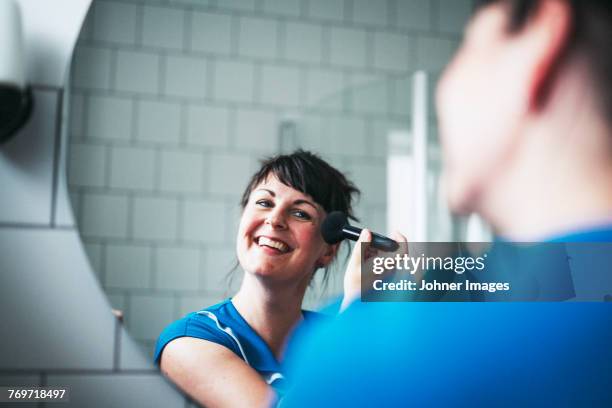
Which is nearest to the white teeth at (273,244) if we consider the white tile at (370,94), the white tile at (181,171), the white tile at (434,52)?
the white tile at (181,171)

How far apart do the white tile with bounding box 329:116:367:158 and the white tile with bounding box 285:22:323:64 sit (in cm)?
11

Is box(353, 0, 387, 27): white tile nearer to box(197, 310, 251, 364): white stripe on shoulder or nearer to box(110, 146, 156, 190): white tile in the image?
box(110, 146, 156, 190): white tile

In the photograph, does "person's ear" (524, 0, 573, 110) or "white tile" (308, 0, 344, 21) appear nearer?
"person's ear" (524, 0, 573, 110)

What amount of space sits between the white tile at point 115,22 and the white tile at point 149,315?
0.36 m

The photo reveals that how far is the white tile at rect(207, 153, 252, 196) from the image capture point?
97 cm

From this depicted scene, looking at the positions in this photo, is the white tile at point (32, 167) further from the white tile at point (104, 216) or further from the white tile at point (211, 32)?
the white tile at point (211, 32)

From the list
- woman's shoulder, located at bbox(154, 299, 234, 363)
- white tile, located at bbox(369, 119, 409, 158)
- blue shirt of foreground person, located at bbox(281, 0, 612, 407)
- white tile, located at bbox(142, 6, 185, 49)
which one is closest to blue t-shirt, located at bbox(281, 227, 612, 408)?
blue shirt of foreground person, located at bbox(281, 0, 612, 407)

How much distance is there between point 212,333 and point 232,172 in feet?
0.72

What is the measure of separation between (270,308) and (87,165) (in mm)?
319

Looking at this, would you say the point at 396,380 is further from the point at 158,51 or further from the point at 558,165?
the point at 158,51

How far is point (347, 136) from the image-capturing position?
3.18ft

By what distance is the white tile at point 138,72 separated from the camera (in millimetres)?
976

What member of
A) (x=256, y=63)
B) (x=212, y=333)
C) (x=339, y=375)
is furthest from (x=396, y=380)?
(x=256, y=63)

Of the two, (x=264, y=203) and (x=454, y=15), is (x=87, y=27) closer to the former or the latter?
(x=264, y=203)
